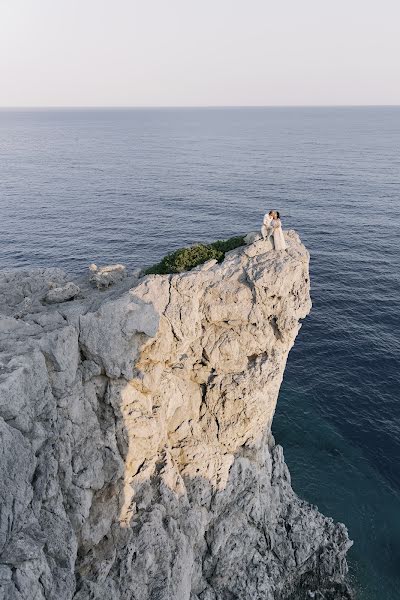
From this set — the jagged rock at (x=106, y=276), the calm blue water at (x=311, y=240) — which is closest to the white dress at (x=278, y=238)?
the jagged rock at (x=106, y=276)

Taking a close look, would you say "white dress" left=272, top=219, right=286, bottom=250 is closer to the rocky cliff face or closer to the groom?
the groom

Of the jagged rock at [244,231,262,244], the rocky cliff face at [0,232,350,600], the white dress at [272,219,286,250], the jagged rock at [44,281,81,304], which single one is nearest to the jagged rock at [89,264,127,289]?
the rocky cliff face at [0,232,350,600]

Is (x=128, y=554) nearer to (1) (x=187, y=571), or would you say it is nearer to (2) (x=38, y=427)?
(1) (x=187, y=571)

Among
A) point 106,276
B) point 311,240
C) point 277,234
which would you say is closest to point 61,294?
point 106,276

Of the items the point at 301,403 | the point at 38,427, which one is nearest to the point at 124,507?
the point at 38,427

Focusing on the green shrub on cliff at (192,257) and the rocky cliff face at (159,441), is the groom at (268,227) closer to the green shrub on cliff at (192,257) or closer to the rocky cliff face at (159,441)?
the rocky cliff face at (159,441)

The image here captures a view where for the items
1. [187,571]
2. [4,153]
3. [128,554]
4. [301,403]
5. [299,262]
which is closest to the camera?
[128,554]

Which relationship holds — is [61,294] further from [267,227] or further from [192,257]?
[267,227]
